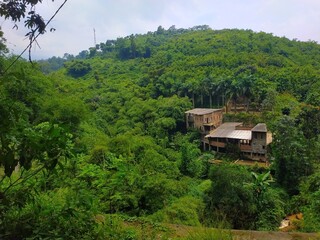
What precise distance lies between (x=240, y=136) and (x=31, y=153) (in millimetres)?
24867

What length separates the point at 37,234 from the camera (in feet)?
8.30

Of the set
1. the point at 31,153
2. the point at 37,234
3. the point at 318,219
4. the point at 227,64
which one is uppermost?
the point at 227,64

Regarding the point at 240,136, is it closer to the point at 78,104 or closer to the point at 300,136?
the point at 300,136

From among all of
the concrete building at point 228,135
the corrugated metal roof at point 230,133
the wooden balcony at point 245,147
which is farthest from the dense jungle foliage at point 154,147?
the corrugated metal roof at point 230,133

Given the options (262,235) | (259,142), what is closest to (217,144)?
(259,142)

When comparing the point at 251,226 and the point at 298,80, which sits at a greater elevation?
the point at 298,80

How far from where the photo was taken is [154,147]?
19969 mm

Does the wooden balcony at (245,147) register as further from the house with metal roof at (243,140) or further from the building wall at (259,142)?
the building wall at (259,142)

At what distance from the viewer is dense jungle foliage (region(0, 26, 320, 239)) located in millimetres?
2549

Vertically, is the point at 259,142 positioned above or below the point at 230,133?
below

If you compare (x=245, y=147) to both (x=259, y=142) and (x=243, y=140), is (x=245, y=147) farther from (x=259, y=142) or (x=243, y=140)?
(x=259, y=142)

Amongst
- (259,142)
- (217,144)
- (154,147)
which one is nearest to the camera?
(154,147)

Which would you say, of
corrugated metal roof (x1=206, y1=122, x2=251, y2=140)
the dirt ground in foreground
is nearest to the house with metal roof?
corrugated metal roof (x1=206, y1=122, x2=251, y2=140)

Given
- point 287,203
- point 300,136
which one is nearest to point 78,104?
point 287,203
